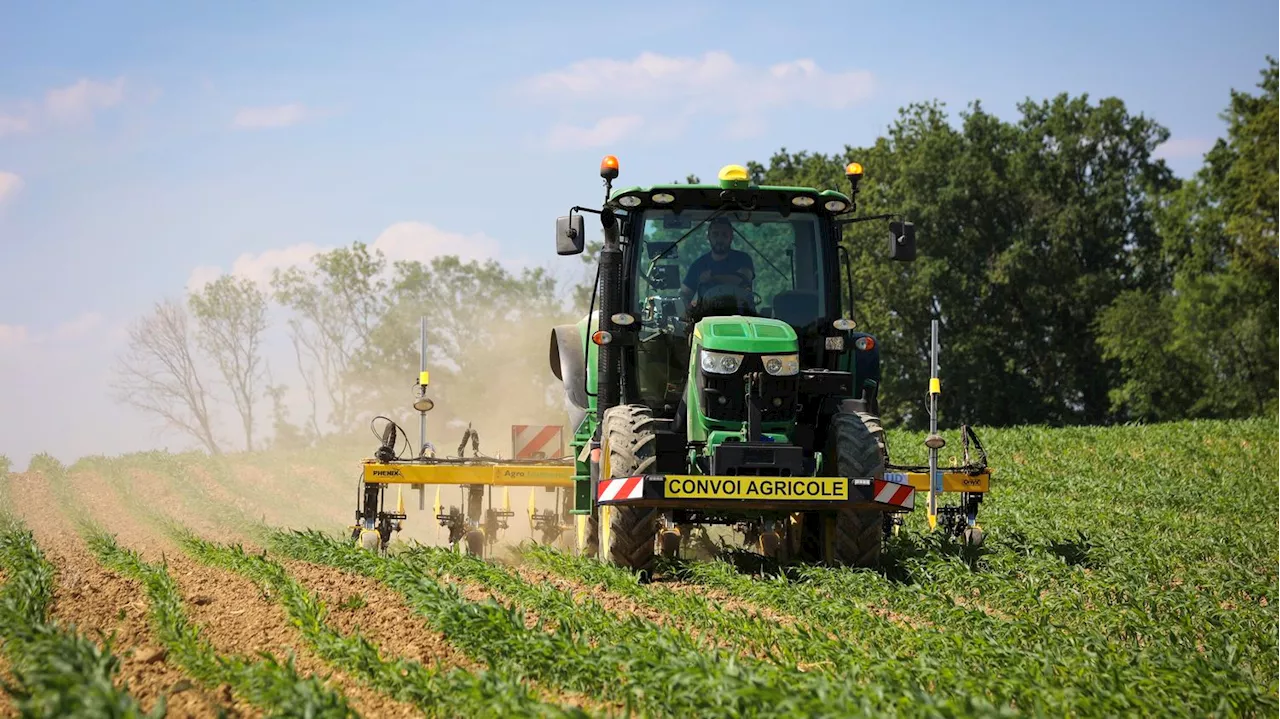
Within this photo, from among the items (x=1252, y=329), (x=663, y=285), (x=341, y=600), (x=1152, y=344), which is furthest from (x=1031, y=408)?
(x=341, y=600)

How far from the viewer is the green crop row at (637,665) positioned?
5.16 metres

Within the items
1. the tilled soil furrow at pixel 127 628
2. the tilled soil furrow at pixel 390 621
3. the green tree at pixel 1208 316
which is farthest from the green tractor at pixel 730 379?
the green tree at pixel 1208 316

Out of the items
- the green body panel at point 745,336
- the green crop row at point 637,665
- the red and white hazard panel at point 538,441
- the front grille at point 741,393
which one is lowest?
the green crop row at point 637,665

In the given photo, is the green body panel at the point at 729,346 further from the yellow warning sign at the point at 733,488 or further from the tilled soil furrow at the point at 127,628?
the tilled soil furrow at the point at 127,628

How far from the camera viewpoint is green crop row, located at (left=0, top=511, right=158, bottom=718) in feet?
15.2

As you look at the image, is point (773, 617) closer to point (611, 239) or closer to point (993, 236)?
point (611, 239)

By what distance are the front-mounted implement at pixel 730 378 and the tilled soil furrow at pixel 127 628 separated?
11.8 feet

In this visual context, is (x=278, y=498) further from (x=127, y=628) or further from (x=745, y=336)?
(x=127, y=628)

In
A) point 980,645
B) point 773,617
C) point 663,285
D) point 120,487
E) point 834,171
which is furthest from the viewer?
point 834,171

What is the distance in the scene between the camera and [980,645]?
676cm

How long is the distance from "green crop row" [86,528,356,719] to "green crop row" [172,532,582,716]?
1.11ft

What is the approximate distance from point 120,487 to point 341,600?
20.2 meters

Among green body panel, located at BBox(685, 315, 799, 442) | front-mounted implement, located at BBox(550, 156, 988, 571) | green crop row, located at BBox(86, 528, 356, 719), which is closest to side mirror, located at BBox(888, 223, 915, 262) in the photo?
front-mounted implement, located at BBox(550, 156, 988, 571)

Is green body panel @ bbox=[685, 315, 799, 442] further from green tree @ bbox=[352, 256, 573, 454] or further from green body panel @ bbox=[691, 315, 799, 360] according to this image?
green tree @ bbox=[352, 256, 573, 454]
